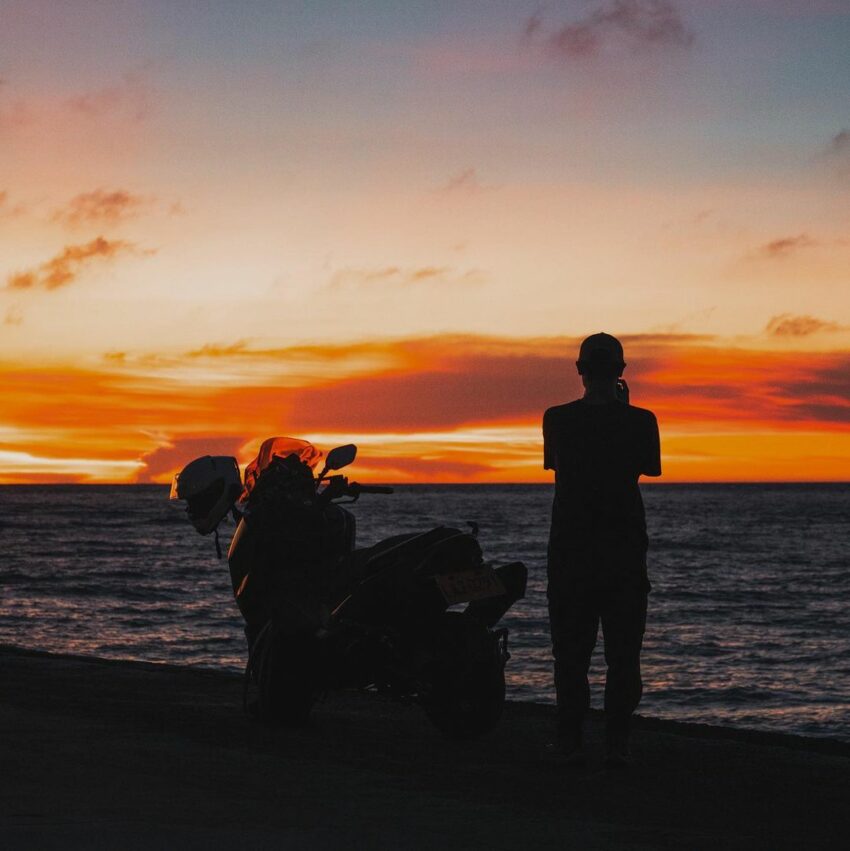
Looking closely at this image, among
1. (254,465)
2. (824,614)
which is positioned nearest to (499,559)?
(824,614)

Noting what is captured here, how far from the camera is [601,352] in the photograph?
258 inches

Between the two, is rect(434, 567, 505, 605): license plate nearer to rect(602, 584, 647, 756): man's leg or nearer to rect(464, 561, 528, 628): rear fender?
rect(464, 561, 528, 628): rear fender

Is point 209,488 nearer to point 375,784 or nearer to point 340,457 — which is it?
point 340,457

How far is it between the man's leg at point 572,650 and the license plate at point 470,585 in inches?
24.6

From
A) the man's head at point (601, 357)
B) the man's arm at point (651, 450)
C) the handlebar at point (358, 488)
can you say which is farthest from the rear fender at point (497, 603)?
the man's head at point (601, 357)

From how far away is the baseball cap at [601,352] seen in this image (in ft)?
21.5

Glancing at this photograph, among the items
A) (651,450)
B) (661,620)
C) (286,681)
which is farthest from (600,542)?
(661,620)

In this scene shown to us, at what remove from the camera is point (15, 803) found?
5156 mm

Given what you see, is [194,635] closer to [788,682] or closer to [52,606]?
[52,606]

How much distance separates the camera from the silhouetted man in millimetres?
6402

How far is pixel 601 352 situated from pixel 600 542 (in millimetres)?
924

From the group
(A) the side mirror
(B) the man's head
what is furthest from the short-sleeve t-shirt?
(A) the side mirror

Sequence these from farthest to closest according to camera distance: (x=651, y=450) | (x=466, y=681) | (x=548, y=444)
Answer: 1. (x=466, y=681)
2. (x=548, y=444)
3. (x=651, y=450)

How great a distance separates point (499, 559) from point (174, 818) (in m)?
52.0
